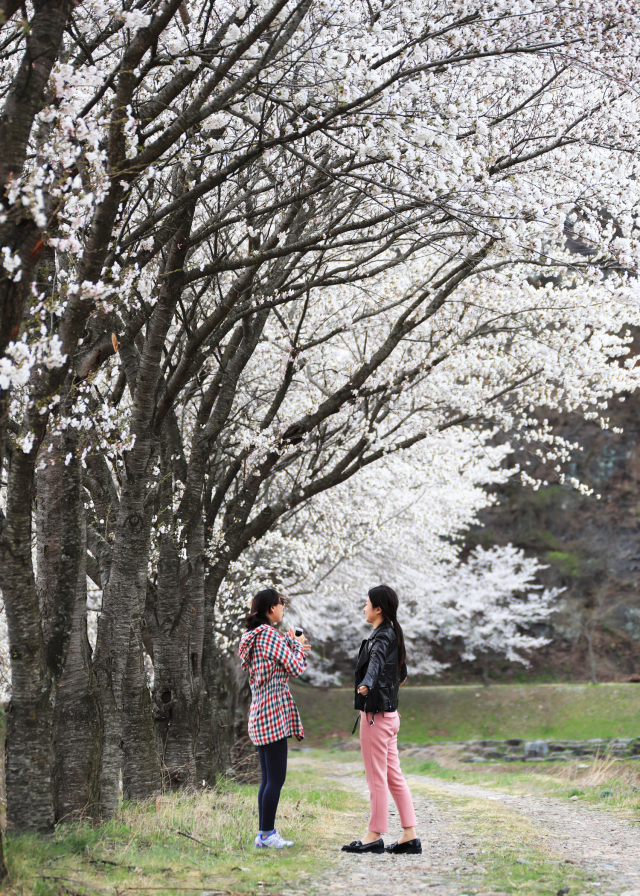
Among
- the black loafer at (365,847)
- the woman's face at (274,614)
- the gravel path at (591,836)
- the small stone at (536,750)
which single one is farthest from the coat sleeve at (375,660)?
the small stone at (536,750)

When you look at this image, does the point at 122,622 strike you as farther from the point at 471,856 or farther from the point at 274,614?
the point at 471,856

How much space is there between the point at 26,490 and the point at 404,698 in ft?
78.7

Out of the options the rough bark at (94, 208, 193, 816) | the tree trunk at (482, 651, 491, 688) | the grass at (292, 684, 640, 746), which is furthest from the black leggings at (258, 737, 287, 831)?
the tree trunk at (482, 651, 491, 688)

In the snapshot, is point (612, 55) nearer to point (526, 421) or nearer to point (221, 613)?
point (526, 421)

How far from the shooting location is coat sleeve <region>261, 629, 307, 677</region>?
4641mm

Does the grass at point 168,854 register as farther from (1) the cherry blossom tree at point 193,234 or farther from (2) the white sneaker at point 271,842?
(1) the cherry blossom tree at point 193,234

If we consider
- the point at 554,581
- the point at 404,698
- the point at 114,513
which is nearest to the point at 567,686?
the point at 404,698

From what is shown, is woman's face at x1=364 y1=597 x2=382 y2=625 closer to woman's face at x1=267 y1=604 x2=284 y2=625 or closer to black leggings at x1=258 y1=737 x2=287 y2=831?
woman's face at x1=267 y1=604 x2=284 y2=625

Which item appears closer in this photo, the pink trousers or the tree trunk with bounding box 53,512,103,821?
the pink trousers

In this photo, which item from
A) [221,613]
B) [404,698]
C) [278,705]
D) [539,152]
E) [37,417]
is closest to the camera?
[37,417]

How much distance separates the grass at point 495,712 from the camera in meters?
20.4

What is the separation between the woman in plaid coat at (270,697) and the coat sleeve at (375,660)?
0.38m

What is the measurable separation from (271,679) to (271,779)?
0.57 metres

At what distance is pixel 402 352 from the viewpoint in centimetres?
1042
